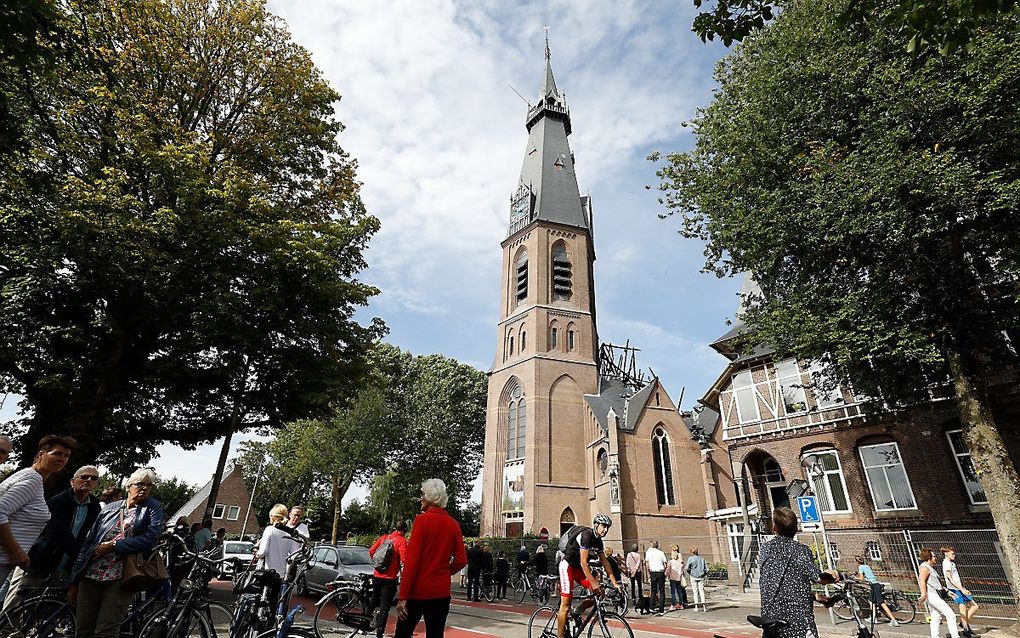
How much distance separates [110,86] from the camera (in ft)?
34.0

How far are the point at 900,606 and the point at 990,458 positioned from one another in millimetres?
4401

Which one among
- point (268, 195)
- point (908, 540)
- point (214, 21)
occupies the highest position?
point (214, 21)

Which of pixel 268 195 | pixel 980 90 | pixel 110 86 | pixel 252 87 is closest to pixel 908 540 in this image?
pixel 980 90

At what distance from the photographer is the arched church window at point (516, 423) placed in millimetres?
31750

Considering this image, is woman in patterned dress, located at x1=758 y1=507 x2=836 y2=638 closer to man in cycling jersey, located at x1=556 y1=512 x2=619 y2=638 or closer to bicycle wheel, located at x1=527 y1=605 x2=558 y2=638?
man in cycling jersey, located at x1=556 y1=512 x2=619 y2=638

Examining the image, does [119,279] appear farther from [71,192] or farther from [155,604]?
[155,604]

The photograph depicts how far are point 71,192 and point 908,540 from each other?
785 inches

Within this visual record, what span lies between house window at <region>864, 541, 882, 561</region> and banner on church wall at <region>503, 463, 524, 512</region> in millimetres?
17178

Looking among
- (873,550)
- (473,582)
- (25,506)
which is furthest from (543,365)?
(25,506)

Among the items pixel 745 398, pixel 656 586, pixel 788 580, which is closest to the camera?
pixel 788 580

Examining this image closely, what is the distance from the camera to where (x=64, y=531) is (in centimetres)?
461

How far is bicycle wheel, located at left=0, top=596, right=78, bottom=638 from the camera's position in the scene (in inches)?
193

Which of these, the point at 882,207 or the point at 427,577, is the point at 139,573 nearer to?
the point at 427,577

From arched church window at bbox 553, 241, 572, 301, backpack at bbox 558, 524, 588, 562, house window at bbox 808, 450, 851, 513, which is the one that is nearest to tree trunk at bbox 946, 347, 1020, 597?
house window at bbox 808, 450, 851, 513
